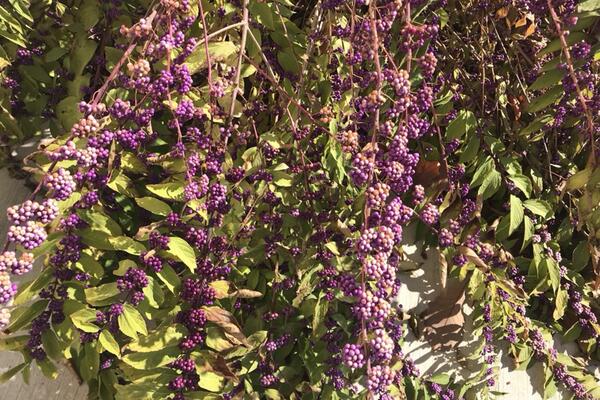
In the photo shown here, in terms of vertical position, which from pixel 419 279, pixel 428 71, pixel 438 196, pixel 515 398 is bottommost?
pixel 515 398

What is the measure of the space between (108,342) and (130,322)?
0.26 ft

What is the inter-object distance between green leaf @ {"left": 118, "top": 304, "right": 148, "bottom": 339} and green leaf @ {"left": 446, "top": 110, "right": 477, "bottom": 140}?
Result: 44.8 inches

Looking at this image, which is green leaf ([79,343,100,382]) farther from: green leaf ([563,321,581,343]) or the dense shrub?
green leaf ([563,321,581,343])

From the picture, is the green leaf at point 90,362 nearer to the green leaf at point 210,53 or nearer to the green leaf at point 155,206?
the green leaf at point 155,206

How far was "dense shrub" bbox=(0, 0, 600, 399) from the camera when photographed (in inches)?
45.4

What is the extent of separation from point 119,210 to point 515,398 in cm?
152

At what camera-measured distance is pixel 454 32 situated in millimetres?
2033

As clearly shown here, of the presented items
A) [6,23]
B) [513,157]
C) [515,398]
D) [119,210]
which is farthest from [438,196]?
[6,23]

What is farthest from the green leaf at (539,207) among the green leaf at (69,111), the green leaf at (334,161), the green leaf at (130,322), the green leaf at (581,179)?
the green leaf at (69,111)

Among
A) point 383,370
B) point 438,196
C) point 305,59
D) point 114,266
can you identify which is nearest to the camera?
point 383,370

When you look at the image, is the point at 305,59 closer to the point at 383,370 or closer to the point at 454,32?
the point at 454,32

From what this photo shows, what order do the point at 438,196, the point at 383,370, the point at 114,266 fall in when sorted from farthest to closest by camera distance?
1. the point at 438,196
2. the point at 114,266
3. the point at 383,370

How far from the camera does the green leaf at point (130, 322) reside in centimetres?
118

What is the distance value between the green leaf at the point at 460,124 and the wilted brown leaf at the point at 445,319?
515 mm
